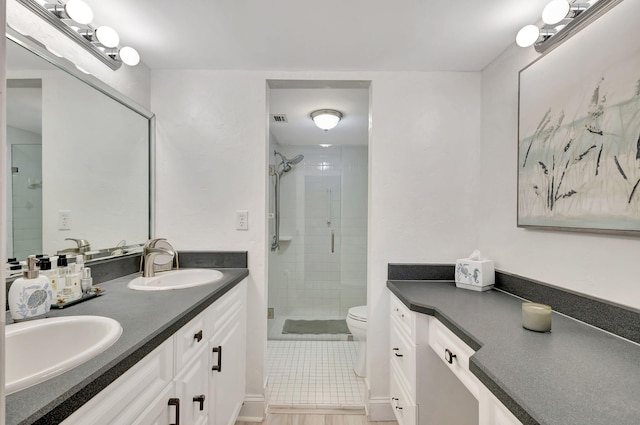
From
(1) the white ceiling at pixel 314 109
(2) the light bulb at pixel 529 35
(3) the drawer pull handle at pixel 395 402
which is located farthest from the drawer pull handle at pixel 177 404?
(2) the light bulb at pixel 529 35

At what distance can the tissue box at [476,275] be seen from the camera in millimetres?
1631

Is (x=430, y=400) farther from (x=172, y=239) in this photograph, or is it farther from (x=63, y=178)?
(x=63, y=178)

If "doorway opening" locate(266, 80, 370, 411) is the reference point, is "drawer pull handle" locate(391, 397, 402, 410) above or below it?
below

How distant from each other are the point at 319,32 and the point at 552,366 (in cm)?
158

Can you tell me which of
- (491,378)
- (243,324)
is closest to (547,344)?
(491,378)

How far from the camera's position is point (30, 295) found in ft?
3.23

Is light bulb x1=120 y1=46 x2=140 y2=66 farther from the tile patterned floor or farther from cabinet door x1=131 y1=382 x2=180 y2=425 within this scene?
the tile patterned floor

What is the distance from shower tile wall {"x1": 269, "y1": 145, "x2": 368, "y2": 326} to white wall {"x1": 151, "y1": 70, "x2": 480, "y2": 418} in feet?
6.06

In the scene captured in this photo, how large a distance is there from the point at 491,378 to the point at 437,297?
77 cm

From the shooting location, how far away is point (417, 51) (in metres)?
1.69

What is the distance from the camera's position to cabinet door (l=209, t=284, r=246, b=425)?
139 cm

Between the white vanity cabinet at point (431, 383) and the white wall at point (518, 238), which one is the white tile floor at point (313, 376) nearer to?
the white vanity cabinet at point (431, 383)

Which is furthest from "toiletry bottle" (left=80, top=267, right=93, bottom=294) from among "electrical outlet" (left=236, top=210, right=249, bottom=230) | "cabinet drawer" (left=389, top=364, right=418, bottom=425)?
"cabinet drawer" (left=389, top=364, right=418, bottom=425)

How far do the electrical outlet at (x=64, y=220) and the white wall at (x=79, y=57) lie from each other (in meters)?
0.65
